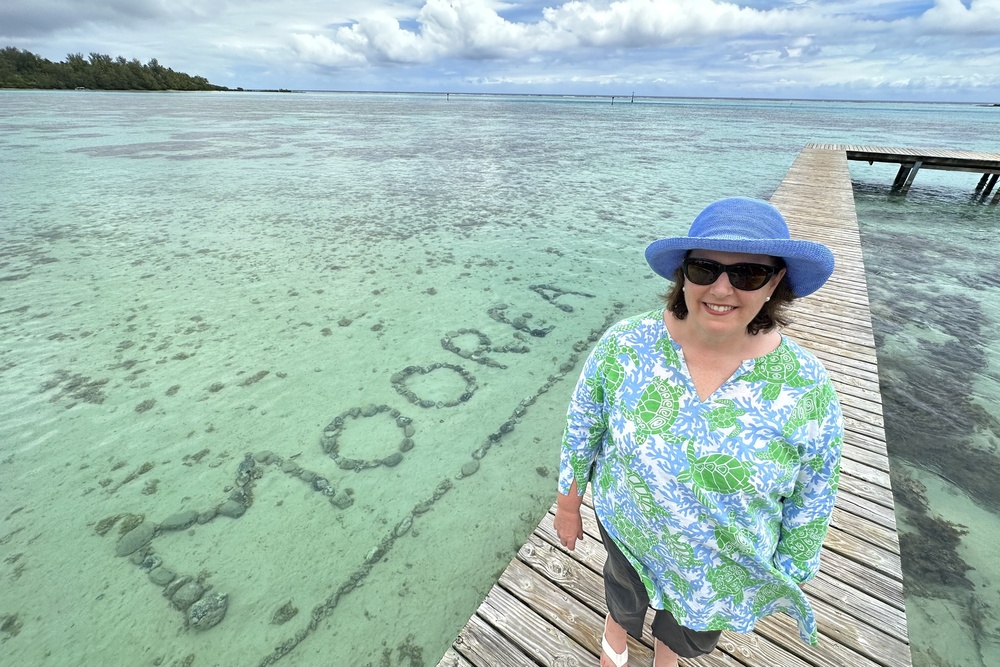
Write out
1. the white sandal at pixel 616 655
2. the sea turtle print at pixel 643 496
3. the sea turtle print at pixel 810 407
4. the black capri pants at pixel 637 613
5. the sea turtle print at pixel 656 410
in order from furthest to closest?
the white sandal at pixel 616 655 → the black capri pants at pixel 637 613 → the sea turtle print at pixel 643 496 → the sea turtle print at pixel 656 410 → the sea turtle print at pixel 810 407

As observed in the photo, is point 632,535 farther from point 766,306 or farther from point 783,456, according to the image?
point 766,306

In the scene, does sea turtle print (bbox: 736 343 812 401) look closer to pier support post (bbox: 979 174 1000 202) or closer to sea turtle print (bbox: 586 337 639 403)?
sea turtle print (bbox: 586 337 639 403)

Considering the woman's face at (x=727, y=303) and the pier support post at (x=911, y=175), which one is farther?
the pier support post at (x=911, y=175)

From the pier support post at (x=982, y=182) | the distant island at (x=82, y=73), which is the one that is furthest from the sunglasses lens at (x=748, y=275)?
the distant island at (x=82, y=73)

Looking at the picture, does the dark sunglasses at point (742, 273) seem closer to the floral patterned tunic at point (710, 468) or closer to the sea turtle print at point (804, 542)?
the floral patterned tunic at point (710, 468)

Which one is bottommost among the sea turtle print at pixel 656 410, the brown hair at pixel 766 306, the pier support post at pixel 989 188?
the pier support post at pixel 989 188

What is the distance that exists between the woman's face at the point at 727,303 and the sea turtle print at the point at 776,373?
13 centimetres

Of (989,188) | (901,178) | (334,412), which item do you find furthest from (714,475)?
(989,188)

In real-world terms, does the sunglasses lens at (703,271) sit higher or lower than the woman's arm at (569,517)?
higher

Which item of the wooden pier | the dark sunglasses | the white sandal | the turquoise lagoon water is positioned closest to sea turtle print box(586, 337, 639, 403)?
the dark sunglasses

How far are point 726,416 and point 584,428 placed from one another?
1.74ft

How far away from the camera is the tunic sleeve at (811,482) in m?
1.29

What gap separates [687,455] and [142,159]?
88.3 ft

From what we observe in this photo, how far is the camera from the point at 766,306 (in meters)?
1.43
